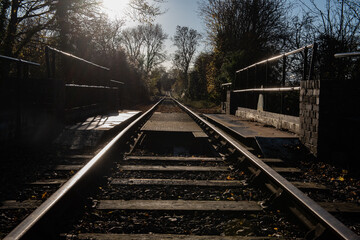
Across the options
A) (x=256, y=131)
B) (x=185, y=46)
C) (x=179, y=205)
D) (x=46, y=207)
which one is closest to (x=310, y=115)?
(x=256, y=131)

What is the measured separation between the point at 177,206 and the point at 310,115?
3.22m

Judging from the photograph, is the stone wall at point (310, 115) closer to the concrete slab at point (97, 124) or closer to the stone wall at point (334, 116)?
the stone wall at point (334, 116)

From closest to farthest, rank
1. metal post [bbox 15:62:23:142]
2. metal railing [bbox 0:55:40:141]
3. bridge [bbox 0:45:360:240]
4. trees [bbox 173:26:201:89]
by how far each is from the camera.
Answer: bridge [bbox 0:45:360:240]
metal railing [bbox 0:55:40:141]
metal post [bbox 15:62:23:142]
trees [bbox 173:26:201:89]

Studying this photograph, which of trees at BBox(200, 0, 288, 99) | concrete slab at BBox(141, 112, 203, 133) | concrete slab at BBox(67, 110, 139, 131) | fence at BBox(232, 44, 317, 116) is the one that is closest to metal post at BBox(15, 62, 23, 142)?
concrete slab at BBox(67, 110, 139, 131)

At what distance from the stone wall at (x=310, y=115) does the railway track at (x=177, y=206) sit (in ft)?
4.49

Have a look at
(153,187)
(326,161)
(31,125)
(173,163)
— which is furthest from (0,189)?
(326,161)

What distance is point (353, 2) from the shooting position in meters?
11.9

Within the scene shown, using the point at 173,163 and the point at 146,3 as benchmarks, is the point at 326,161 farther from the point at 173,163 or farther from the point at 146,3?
the point at 146,3

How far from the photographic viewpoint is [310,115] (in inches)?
189

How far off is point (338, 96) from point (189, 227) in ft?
11.5

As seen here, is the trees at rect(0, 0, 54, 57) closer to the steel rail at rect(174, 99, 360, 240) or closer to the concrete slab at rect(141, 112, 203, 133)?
the concrete slab at rect(141, 112, 203, 133)

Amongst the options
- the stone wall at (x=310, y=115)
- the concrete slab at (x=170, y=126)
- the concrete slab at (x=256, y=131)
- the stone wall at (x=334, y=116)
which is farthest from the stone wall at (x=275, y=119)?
the concrete slab at (x=170, y=126)

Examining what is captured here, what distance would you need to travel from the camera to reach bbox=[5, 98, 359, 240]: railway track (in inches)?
81.6

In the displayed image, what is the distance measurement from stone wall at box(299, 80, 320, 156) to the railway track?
1.37 metres
